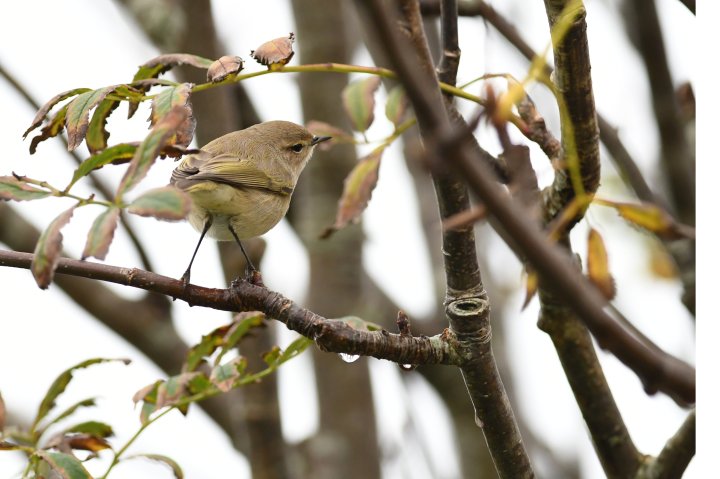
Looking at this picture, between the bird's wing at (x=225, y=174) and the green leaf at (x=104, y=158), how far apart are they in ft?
4.84

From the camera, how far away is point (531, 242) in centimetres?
70

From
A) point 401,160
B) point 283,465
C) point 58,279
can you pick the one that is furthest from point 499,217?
point 401,160

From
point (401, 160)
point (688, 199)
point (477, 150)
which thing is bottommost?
point (477, 150)

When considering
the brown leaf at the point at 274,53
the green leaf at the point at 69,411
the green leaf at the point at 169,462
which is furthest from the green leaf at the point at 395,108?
the green leaf at the point at 69,411

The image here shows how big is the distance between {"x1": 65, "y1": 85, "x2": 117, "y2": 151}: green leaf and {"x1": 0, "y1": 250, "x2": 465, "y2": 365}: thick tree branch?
10.1 inches

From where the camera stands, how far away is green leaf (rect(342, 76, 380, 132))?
6.40ft

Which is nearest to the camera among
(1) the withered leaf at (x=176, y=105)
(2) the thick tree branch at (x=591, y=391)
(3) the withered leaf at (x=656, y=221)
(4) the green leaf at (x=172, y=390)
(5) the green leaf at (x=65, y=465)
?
(3) the withered leaf at (x=656, y=221)

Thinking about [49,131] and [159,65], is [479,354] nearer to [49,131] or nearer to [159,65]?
[159,65]

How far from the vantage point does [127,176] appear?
1.36 meters

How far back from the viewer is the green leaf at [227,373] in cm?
207

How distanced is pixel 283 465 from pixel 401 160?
3034 mm

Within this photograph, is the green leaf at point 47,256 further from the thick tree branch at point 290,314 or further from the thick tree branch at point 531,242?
the thick tree branch at point 531,242

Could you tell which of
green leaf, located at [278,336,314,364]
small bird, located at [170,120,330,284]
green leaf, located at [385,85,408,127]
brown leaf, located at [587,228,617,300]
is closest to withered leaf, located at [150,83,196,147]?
green leaf, located at [385,85,408,127]

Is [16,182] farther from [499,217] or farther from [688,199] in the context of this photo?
[688,199]
